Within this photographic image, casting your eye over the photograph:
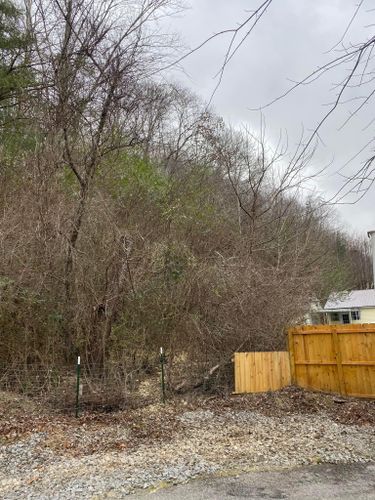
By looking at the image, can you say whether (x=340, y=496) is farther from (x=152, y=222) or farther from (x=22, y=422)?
(x=152, y=222)

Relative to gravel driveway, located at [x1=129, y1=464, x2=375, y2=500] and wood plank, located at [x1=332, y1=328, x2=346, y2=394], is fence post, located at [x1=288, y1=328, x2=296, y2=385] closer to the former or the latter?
wood plank, located at [x1=332, y1=328, x2=346, y2=394]

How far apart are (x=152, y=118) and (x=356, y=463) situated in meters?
15.4

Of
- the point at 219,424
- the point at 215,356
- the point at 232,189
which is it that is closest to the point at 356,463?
the point at 219,424

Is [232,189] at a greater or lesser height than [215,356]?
greater

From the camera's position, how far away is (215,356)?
34.2 ft

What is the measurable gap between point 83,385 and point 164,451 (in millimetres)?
2934

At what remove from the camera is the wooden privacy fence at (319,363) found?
376 inches

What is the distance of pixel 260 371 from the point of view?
996cm

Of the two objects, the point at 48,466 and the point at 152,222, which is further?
the point at 152,222

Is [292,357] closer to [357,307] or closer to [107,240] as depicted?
[107,240]

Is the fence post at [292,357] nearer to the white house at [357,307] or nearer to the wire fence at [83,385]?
the wire fence at [83,385]

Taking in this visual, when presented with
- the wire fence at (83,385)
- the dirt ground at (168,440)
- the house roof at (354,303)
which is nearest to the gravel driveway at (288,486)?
the dirt ground at (168,440)

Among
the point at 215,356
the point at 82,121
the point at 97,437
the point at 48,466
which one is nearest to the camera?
the point at 48,466

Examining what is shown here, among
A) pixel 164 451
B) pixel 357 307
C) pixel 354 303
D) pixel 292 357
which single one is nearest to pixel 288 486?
pixel 164 451
